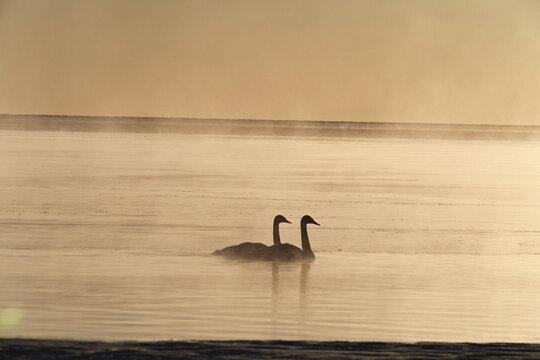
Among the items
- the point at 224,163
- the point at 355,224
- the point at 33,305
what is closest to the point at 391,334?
the point at 33,305

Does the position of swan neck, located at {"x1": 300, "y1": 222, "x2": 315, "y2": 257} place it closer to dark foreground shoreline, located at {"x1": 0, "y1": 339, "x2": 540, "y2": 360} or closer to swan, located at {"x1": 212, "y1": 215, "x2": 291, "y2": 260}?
swan, located at {"x1": 212, "y1": 215, "x2": 291, "y2": 260}

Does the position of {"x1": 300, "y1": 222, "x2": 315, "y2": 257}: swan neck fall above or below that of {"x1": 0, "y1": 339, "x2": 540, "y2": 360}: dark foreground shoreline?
above

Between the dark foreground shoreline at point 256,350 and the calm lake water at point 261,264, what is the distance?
113 cm

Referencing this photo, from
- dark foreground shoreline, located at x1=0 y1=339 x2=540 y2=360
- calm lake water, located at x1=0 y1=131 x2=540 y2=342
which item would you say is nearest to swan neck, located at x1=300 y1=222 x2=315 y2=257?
calm lake water, located at x1=0 y1=131 x2=540 y2=342

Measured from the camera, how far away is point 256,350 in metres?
9.59

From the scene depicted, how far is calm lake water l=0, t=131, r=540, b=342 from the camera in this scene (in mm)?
11898

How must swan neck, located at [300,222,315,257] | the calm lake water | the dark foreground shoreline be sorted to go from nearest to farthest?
the dark foreground shoreline, the calm lake water, swan neck, located at [300,222,315,257]

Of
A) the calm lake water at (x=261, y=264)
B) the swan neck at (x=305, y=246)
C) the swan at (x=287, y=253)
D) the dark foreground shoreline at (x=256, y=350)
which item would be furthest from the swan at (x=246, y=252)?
the dark foreground shoreline at (x=256, y=350)

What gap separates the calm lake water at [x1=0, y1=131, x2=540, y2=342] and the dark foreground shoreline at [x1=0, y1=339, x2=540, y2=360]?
44.4 inches

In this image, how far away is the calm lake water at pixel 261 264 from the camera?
11.9 metres

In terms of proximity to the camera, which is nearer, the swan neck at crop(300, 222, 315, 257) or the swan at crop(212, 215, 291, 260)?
the swan at crop(212, 215, 291, 260)

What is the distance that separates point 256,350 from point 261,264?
7619mm

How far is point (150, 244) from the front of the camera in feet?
62.6

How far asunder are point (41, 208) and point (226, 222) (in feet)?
13.3
